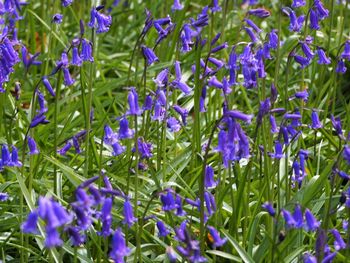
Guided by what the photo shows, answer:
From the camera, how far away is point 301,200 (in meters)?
4.63

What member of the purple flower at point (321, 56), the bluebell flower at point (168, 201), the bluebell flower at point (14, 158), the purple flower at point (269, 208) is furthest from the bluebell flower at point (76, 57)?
the purple flower at point (269, 208)

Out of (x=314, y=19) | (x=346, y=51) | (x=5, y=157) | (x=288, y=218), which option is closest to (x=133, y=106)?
(x=288, y=218)

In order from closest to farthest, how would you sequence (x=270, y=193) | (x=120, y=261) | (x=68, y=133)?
1. (x=120, y=261)
2. (x=270, y=193)
3. (x=68, y=133)

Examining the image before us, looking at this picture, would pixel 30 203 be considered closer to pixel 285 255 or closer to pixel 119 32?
pixel 285 255

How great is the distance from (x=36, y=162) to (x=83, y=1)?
312cm

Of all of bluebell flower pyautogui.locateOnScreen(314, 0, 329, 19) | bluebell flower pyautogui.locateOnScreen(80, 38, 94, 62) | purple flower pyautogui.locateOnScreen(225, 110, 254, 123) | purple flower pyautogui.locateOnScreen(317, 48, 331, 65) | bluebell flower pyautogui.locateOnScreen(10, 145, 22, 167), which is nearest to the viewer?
purple flower pyautogui.locateOnScreen(225, 110, 254, 123)

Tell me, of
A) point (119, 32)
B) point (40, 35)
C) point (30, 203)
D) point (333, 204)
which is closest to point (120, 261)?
point (30, 203)

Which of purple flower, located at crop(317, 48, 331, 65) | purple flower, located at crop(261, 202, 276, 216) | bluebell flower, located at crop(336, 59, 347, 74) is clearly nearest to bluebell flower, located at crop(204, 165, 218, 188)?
purple flower, located at crop(261, 202, 276, 216)

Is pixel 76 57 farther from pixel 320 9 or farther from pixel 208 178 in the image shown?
pixel 320 9

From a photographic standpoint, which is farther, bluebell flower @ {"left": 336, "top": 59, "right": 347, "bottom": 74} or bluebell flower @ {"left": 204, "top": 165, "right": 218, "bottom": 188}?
bluebell flower @ {"left": 336, "top": 59, "right": 347, "bottom": 74}

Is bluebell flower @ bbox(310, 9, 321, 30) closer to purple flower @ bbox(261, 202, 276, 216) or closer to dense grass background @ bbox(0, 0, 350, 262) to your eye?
dense grass background @ bbox(0, 0, 350, 262)

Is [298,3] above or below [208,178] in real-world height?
above

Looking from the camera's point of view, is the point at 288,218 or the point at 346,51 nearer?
the point at 288,218

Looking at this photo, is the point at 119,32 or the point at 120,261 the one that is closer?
the point at 120,261
